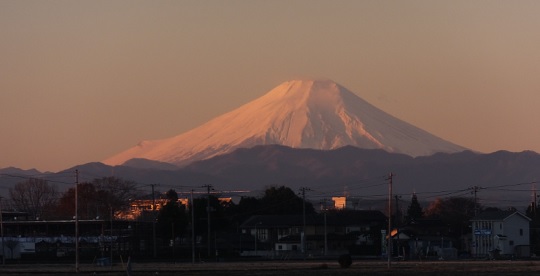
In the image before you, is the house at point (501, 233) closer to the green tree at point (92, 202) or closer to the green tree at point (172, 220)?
the green tree at point (172, 220)

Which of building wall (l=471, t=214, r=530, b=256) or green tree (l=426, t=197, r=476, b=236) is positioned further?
green tree (l=426, t=197, r=476, b=236)

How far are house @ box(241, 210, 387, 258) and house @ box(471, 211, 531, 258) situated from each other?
9.18m

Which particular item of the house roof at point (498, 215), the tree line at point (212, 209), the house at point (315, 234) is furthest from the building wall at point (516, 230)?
the tree line at point (212, 209)

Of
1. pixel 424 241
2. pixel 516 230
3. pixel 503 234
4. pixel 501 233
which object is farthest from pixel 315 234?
pixel 516 230

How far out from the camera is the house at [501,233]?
11525 centimetres

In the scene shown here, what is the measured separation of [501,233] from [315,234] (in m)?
23.4

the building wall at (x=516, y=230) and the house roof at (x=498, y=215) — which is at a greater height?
the house roof at (x=498, y=215)

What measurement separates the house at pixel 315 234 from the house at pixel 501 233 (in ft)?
30.1

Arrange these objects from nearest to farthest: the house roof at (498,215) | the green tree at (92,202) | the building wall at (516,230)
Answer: the building wall at (516,230), the house roof at (498,215), the green tree at (92,202)

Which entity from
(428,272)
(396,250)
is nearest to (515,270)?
(428,272)

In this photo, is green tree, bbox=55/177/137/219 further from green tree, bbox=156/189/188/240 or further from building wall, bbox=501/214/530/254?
building wall, bbox=501/214/530/254

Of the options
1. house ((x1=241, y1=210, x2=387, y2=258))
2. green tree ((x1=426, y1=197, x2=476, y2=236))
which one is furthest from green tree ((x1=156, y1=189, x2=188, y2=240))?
green tree ((x1=426, y1=197, x2=476, y2=236))

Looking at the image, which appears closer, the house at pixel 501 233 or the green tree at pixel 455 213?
the house at pixel 501 233

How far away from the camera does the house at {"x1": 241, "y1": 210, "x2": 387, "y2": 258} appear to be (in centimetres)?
12112
